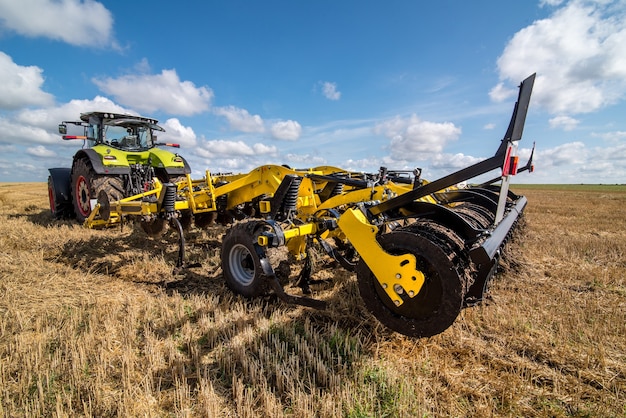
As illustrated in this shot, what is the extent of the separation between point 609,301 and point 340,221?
3.45 metres

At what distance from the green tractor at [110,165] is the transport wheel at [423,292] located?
252 inches

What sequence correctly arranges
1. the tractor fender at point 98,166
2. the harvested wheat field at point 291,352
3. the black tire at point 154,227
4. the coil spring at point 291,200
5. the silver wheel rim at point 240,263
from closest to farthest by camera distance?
the harvested wheat field at point 291,352 < the silver wheel rim at point 240,263 < the coil spring at point 291,200 < the black tire at point 154,227 < the tractor fender at point 98,166

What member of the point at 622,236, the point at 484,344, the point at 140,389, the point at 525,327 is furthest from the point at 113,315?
the point at 622,236

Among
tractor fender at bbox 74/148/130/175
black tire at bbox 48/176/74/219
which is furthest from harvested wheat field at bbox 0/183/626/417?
black tire at bbox 48/176/74/219

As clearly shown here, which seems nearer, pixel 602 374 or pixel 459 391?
pixel 459 391

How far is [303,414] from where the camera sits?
2074 mm

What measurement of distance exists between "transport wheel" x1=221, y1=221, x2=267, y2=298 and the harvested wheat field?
0.17 meters

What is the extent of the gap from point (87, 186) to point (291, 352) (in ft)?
23.7

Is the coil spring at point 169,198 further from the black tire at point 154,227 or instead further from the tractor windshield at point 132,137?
the tractor windshield at point 132,137

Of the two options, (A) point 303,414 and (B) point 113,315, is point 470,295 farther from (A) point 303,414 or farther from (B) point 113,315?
(B) point 113,315

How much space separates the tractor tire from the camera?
7.41 meters

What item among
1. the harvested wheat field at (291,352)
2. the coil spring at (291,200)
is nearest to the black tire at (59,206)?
the harvested wheat field at (291,352)

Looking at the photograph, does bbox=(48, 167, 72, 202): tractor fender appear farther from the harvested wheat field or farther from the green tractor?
the harvested wheat field

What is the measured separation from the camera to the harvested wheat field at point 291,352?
2.19m
